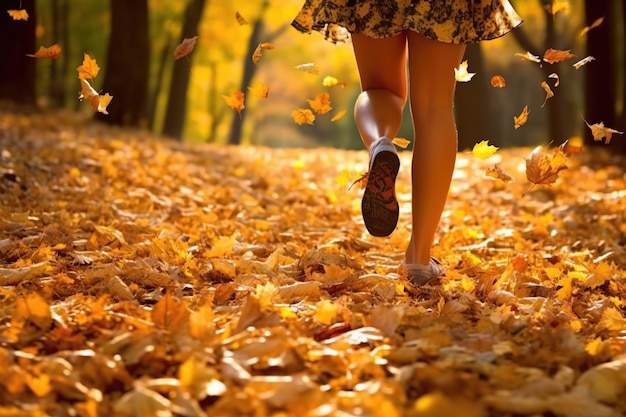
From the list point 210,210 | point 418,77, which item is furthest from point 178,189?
point 418,77

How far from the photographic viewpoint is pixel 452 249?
364cm

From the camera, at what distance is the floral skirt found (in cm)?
247

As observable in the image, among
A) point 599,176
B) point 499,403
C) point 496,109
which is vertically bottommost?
point 499,403

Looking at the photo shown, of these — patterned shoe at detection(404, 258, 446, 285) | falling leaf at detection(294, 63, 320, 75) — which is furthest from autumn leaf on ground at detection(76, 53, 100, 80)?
patterned shoe at detection(404, 258, 446, 285)

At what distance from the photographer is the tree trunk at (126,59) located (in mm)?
10281

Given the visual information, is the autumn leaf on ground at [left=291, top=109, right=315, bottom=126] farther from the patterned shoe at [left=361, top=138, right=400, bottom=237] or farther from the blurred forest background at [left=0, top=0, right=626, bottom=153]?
the patterned shoe at [left=361, top=138, right=400, bottom=237]

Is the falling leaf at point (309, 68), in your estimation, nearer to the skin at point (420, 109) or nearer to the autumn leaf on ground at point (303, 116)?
the autumn leaf on ground at point (303, 116)

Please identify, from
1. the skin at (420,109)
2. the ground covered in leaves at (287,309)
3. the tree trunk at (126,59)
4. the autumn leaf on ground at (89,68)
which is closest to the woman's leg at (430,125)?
the skin at (420,109)

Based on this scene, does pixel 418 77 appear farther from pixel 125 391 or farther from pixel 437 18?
pixel 125 391

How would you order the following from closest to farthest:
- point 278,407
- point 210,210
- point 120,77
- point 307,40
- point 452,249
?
1. point 278,407
2. point 452,249
3. point 210,210
4. point 120,77
5. point 307,40

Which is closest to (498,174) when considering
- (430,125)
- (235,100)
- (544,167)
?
(544,167)

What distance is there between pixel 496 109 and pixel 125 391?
961 inches

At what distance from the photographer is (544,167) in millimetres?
2912

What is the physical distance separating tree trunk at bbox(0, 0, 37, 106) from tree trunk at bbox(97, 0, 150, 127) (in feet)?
3.34
